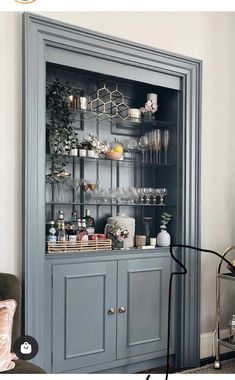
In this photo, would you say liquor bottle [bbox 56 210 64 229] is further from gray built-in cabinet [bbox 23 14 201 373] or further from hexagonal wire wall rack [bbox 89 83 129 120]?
hexagonal wire wall rack [bbox 89 83 129 120]

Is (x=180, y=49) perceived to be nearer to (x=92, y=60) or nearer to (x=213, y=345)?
(x=92, y=60)

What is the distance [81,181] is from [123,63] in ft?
2.85

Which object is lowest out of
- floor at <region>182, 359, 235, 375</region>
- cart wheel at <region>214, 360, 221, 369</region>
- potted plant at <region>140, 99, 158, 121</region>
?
floor at <region>182, 359, 235, 375</region>

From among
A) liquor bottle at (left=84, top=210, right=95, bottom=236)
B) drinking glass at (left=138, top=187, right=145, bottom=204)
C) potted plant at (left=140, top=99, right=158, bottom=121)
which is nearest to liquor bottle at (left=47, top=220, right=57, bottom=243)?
liquor bottle at (left=84, top=210, right=95, bottom=236)

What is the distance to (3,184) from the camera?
248 centimetres

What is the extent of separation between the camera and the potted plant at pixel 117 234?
3047 mm

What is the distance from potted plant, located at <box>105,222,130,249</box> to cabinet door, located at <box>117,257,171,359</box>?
136mm

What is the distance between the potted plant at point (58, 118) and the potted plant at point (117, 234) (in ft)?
2.07

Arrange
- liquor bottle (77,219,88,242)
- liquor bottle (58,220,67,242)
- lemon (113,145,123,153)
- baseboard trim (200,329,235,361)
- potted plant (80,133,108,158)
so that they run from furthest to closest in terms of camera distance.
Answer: baseboard trim (200,329,235,361) < lemon (113,145,123,153) < potted plant (80,133,108,158) < liquor bottle (77,219,88,242) < liquor bottle (58,220,67,242)

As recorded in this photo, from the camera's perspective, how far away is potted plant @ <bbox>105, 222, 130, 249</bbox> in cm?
305

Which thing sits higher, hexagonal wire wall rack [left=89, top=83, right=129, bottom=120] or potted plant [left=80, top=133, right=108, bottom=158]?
hexagonal wire wall rack [left=89, top=83, right=129, bottom=120]

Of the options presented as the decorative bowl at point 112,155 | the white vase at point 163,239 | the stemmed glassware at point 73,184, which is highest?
the decorative bowl at point 112,155

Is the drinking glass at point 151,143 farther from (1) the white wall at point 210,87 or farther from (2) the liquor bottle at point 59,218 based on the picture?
(2) the liquor bottle at point 59,218

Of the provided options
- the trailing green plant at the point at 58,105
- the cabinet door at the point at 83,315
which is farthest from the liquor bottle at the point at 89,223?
the trailing green plant at the point at 58,105
